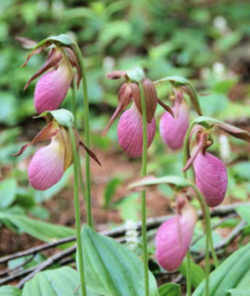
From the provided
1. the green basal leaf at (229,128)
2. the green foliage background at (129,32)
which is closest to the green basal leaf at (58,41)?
the green basal leaf at (229,128)

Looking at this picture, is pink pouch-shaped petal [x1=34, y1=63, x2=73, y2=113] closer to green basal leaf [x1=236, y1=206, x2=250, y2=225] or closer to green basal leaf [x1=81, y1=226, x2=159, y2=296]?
green basal leaf [x1=81, y1=226, x2=159, y2=296]

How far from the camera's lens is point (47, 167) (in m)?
0.80

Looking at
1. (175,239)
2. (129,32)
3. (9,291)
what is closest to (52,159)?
(175,239)

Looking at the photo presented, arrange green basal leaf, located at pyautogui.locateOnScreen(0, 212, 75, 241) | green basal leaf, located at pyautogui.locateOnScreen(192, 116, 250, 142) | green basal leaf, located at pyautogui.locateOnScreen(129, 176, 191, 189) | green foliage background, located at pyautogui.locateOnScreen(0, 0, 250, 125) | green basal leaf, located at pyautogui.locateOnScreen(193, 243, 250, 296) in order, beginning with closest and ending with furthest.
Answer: green basal leaf, located at pyautogui.locateOnScreen(129, 176, 191, 189) < green basal leaf, located at pyautogui.locateOnScreen(192, 116, 250, 142) < green basal leaf, located at pyautogui.locateOnScreen(193, 243, 250, 296) < green basal leaf, located at pyautogui.locateOnScreen(0, 212, 75, 241) < green foliage background, located at pyautogui.locateOnScreen(0, 0, 250, 125)

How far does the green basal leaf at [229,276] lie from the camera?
0.88 metres

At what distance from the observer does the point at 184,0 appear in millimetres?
4473

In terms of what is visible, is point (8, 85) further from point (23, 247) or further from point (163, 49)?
point (23, 247)

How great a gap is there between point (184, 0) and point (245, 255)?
3.96 meters

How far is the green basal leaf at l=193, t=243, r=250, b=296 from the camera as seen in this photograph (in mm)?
877

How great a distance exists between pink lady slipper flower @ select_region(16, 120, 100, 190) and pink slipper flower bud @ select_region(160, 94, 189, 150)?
0.22 m

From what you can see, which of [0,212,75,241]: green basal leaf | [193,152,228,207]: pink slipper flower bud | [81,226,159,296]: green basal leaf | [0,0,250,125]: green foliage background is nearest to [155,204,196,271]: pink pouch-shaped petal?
[193,152,228,207]: pink slipper flower bud

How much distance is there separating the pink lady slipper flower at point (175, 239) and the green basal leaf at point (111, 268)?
0.24 meters

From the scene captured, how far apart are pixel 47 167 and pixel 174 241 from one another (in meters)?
0.26

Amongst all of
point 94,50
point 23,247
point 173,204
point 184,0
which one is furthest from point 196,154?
point 184,0
